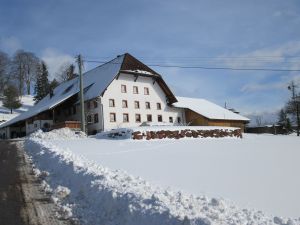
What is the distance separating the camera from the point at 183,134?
95.6ft

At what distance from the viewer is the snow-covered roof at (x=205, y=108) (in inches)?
1964

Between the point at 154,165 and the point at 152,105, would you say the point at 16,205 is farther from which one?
the point at 152,105

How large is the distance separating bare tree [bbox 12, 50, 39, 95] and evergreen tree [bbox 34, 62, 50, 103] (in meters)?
2.93

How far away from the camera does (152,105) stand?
4700 centimetres

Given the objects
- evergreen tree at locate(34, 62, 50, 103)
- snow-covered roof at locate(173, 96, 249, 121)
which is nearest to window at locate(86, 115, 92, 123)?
snow-covered roof at locate(173, 96, 249, 121)

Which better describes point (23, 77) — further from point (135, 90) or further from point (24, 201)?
point (24, 201)

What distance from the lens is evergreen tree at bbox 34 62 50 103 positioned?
77438 millimetres

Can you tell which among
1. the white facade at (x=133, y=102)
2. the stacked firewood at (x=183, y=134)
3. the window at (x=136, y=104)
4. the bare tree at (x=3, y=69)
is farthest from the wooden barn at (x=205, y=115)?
the bare tree at (x=3, y=69)

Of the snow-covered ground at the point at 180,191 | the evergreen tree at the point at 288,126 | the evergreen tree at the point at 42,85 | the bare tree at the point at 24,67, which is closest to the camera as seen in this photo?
the snow-covered ground at the point at 180,191

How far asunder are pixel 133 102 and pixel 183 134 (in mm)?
17049

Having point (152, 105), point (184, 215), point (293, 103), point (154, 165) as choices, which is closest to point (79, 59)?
point (152, 105)

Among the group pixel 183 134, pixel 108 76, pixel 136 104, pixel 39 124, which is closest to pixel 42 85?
pixel 39 124

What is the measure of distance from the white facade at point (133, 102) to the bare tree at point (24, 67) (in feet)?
164

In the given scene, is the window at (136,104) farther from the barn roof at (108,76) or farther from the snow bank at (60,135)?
the snow bank at (60,135)
